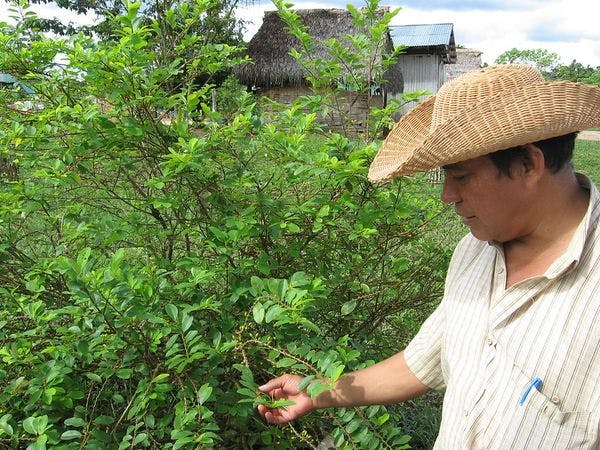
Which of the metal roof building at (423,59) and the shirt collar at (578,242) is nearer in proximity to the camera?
the shirt collar at (578,242)

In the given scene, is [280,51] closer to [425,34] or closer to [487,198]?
[425,34]

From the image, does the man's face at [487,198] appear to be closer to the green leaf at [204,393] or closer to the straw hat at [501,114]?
the straw hat at [501,114]

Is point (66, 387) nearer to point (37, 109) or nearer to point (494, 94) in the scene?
point (37, 109)

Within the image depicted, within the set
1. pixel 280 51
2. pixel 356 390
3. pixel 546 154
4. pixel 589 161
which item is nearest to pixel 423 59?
pixel 280 51

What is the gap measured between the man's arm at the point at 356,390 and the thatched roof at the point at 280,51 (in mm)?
19633

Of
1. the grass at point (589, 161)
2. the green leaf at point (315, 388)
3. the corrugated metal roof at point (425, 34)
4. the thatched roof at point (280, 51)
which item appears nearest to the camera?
the green leaf at point (315, 388)

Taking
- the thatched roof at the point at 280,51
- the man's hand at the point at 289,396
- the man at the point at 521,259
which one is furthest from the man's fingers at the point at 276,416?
the thatched roof at the point at 280,51

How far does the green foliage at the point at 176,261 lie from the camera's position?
1582mm

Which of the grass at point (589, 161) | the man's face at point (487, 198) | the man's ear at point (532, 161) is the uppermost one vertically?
the man's ear at point (532, 161)

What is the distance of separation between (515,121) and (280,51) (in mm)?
Result: 21632

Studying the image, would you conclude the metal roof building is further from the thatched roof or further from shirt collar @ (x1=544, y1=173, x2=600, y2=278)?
shirt collar @ (x1=544, y1=173, x2=600, y2=278)

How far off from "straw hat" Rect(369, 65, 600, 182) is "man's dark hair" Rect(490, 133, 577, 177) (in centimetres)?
4

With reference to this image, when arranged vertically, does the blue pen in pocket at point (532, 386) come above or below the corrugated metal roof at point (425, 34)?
below

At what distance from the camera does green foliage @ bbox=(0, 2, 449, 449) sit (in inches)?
62.3
